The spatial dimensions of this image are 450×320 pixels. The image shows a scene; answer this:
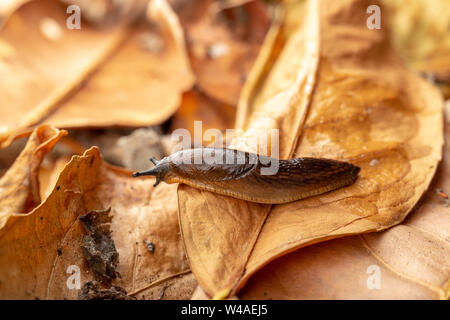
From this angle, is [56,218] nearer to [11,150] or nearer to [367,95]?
[11,150]

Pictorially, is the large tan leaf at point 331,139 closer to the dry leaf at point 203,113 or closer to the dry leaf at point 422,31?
the dry leaf at point 203,113

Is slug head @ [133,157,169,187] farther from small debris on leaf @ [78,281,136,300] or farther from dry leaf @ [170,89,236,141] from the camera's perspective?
dry leaf @ [170,89,236,141]

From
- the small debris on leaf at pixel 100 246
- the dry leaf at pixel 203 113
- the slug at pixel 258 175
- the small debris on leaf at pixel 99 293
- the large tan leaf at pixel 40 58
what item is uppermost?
the large tan leaf at pixel 40 58

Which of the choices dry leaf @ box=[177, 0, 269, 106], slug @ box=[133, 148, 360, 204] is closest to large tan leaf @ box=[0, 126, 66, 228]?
slug @ box=[133, 148, 360, 204]

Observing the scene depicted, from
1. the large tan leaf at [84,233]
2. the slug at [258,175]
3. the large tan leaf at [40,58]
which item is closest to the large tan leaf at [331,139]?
the slug at [258,175]
